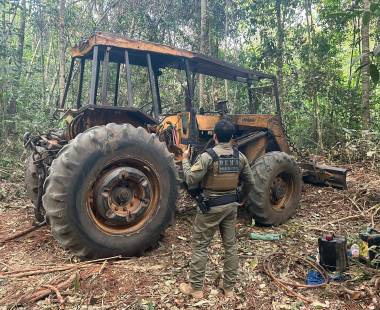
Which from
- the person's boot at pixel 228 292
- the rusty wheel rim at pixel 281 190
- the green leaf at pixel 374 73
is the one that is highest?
the green leaf at pixel 374 73

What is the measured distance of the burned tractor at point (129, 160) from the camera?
3576 mm

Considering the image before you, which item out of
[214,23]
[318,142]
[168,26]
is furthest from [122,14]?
[318,142]

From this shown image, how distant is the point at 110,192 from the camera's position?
149 inches

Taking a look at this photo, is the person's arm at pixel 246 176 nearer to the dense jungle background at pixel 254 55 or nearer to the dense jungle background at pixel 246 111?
the dense jungle background at pixel 246 111

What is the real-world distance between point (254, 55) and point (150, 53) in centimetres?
732

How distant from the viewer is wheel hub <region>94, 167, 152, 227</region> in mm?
3729

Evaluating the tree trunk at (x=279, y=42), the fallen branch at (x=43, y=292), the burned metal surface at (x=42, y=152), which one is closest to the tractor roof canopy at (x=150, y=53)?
the burned metal surface at (x=42, y=152)

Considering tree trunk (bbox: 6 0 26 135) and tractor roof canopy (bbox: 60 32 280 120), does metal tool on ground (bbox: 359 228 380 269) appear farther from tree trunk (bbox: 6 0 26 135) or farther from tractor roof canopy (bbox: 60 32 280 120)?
tree trunk (bbox: 6 0 26 135)

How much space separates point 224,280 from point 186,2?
37.2ft

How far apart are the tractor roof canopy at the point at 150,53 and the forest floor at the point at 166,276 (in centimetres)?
218

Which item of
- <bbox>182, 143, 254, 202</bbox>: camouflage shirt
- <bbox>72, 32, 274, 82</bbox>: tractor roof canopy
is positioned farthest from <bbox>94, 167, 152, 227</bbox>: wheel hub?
<bbox>72, 32, 274, 82</bbox>: tractor roof canopy

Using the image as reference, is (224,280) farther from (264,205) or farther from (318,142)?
(318,142)

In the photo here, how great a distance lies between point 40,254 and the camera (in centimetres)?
407

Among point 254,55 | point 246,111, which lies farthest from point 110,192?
point 254,55
